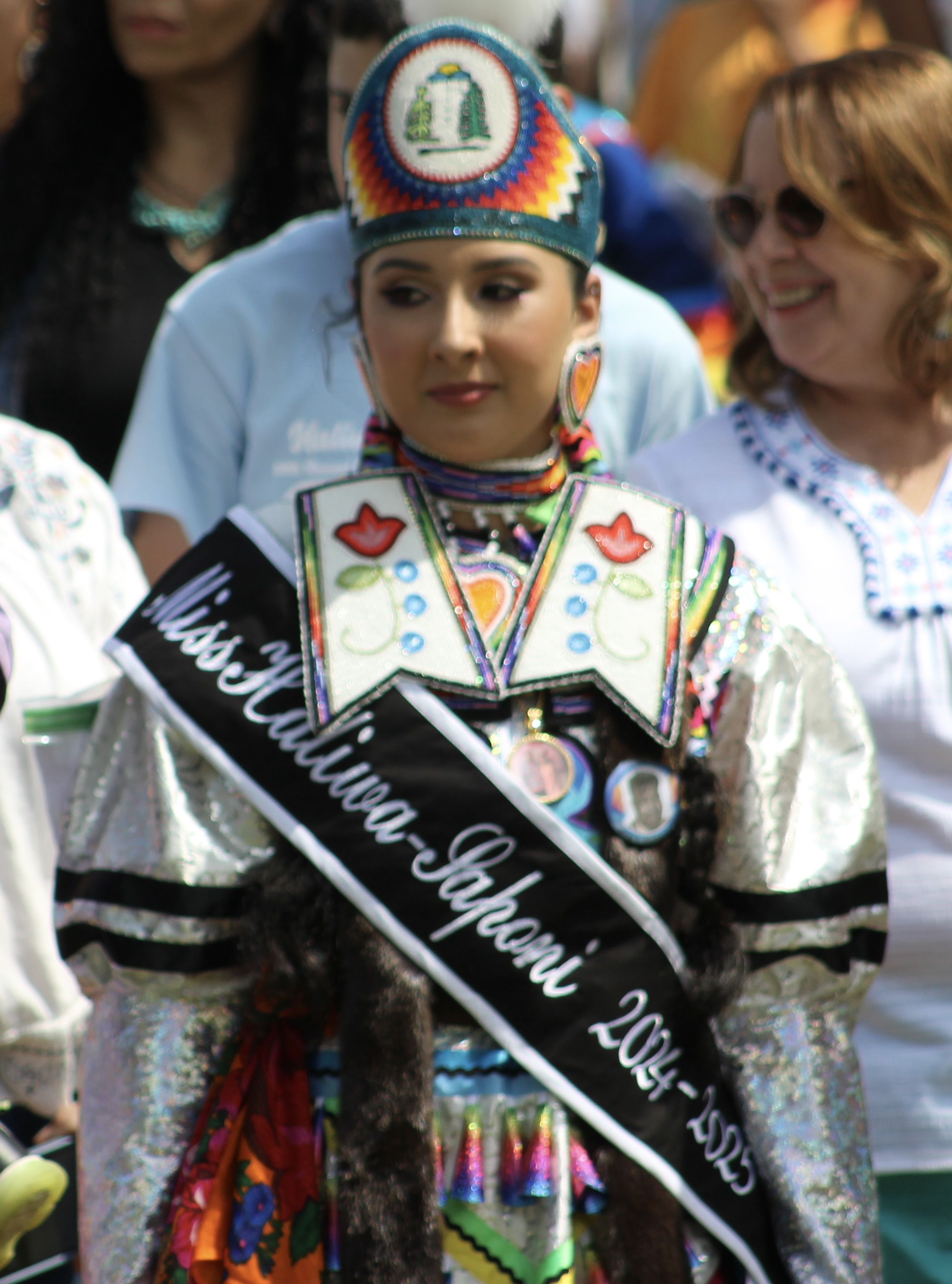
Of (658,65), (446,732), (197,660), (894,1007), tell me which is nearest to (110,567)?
(197,660)

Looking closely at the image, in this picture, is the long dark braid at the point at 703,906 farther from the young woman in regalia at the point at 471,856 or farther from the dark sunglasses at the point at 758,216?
the dark sunglasses at the point at 758,216

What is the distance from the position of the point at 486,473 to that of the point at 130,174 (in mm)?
1913

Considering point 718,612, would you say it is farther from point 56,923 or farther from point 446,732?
point 56,923

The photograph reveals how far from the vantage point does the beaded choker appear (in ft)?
6.89

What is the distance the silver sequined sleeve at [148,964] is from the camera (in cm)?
187

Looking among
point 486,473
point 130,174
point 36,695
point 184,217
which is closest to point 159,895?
point 36,695

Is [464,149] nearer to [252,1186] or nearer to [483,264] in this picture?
[483,264]

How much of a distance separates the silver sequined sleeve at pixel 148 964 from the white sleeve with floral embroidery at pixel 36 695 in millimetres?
236

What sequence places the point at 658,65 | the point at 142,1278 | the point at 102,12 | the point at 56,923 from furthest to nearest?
the point at 658,65
the point at 102,12
the point at 56,923
the point at 142,1278

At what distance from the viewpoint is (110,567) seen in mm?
2535

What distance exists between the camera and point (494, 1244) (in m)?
1.87

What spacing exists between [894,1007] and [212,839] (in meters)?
1.16

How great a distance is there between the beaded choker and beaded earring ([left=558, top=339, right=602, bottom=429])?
0.03m

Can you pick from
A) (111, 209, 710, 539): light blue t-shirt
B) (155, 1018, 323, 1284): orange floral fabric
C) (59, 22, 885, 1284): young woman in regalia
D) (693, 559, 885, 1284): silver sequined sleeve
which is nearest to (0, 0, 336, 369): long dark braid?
(111, 209, 710, 539): light blue t-shirt
